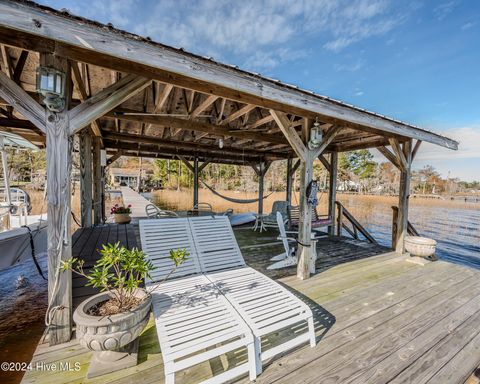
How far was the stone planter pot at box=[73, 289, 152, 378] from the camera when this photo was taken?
1239 millimetres

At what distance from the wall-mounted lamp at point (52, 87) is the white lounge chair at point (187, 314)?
4.22 ft

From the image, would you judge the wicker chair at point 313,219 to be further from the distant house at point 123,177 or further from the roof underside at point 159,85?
the distant house at point 123,177

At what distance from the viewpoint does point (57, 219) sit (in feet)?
5.04

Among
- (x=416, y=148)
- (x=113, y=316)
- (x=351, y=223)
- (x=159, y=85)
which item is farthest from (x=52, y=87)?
(x=351, y=223)

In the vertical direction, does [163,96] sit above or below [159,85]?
below

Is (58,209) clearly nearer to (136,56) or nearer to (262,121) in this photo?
(136,56)

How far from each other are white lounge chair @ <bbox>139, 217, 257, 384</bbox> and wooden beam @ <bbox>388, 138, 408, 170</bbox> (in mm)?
3724

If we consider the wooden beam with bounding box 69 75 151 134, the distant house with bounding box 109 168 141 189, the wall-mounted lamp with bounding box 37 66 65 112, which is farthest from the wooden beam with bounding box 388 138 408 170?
the distant house with bounding box 109 168 141 189

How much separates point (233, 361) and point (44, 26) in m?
2.41

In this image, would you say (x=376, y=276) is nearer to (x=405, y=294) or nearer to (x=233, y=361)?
(x=405, y=294)

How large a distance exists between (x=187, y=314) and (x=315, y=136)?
2.38 m

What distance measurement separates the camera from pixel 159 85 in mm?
3150

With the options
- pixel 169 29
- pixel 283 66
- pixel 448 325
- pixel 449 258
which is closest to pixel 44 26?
pixel 448 325

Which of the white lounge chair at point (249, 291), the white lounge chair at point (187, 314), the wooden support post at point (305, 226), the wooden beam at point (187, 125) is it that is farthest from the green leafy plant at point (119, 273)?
the wooden beam at point (187, 125)
